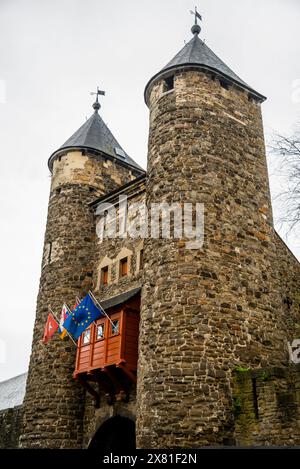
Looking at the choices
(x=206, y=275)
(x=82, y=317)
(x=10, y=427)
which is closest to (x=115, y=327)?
(x=82, y=317)

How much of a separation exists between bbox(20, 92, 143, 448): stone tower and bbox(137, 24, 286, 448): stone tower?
4.14m

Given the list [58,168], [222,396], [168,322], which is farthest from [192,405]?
[58,168]

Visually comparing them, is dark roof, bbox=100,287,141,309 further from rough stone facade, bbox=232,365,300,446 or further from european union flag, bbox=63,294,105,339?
rough stone facade, bbox=232,365,300,446

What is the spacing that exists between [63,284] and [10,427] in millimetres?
6503

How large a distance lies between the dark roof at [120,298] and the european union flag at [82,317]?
0.43 meters

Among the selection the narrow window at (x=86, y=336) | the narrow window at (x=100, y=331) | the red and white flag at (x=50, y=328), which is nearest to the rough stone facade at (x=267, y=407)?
the narrow window at (x=100, y=331)

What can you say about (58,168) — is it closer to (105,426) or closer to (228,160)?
(228,160)

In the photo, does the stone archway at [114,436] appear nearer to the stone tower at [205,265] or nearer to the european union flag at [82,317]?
the european union flag at [82,317]

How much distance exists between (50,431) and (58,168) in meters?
9.41

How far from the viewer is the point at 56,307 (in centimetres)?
1712

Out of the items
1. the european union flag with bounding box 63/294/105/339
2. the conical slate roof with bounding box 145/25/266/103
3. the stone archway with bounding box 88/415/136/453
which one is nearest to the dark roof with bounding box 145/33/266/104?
the conical slate roof with bounding box 145/25/266/103

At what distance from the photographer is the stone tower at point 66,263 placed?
15.8 meters

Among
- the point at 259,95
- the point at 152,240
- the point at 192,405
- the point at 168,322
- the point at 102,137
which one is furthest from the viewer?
the point at 102,137

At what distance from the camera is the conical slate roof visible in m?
15.6
